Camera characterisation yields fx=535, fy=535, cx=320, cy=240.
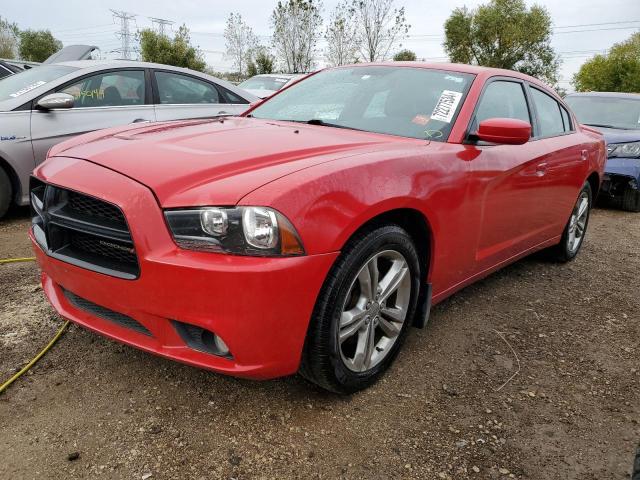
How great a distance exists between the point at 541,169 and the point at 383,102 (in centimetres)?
114

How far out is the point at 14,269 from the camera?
360 cm

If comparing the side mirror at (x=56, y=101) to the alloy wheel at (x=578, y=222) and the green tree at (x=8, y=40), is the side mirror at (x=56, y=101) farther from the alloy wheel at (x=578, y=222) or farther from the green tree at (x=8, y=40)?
the green tree at (x=8, y=40)

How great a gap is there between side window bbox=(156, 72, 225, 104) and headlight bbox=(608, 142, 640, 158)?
4941 mm

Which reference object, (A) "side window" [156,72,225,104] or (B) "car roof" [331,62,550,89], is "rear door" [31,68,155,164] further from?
(B) "car roof" [331,62,550,89]

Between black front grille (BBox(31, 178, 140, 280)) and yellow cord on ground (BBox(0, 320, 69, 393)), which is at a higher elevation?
black front grille (BBox(31, 178, 140, 280))

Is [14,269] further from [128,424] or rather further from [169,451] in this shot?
[169,451]

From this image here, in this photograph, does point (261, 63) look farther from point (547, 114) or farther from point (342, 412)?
point (342, 412)

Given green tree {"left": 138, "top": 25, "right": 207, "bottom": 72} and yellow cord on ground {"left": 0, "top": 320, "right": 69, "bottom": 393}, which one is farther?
green tree {"left": 138, "top": 25, "right": 207, "bottom": 72}

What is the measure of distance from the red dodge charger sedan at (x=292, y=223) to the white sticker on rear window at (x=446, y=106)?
0.03 feet

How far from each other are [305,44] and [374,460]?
3191 cm

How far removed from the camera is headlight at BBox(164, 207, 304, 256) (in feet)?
5.94

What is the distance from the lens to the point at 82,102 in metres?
5.04

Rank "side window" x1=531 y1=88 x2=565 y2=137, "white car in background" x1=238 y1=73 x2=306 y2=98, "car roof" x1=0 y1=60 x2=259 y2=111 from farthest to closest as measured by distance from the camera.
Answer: "white car in background" x1=238 y1=73 x2=306 y2=98 → "car roof" x1=0 y1=60 x2=259 y2=111 → "side window" x1=531 y1=88 x2=565 y2=137

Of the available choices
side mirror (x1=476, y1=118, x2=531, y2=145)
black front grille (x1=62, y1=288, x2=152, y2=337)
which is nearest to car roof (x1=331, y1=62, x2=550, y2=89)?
side mirror (x1=476, y1=118, x2=531, y2=145)
